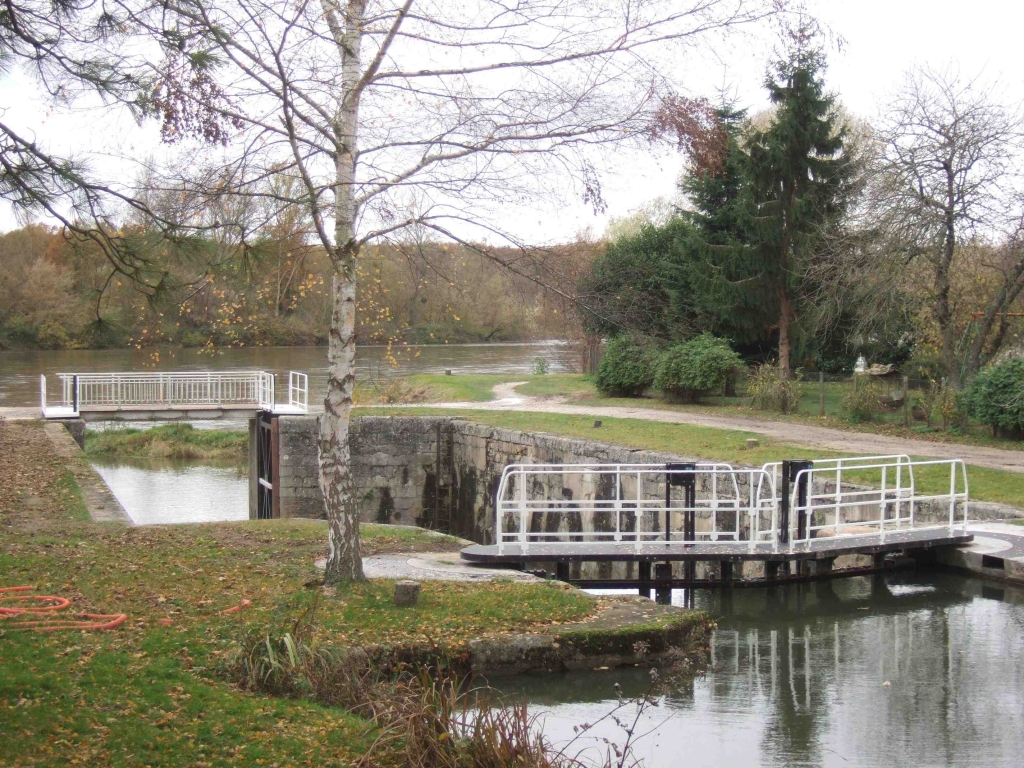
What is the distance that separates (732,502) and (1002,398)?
8.17m

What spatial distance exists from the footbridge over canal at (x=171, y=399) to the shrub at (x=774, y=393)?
448 inches

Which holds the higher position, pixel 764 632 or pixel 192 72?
pixel 192 72

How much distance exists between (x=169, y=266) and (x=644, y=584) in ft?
22.8

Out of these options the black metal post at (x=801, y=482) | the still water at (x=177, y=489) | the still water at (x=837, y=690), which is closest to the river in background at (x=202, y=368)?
the still water at (x=177, y=489)

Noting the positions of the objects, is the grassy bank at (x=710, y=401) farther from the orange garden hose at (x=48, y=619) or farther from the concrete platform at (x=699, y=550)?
the orange garden hose at (x=48, y=619)

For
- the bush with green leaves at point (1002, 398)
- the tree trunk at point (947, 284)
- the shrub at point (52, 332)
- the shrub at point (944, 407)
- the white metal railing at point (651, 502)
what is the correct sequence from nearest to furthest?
the white metal railing at point (651, 502), the bush with green leaves at point (1002, 398), the shrub at point (944, 407), the shrub at point (52, 332), the tree trunk at point (947, 284)

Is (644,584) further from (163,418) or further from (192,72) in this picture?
(163,418)

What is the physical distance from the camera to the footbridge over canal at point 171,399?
27000 mm

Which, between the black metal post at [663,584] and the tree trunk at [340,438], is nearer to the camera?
the tree trunk at [340,438]

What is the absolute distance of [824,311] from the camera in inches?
1017

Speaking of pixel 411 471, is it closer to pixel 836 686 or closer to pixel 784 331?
pixel 784 331

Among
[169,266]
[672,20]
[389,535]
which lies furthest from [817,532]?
[169,266]

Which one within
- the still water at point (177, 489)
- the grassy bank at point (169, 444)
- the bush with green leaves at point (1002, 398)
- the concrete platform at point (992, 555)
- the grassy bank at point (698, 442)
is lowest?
the still water at point (177, 489)

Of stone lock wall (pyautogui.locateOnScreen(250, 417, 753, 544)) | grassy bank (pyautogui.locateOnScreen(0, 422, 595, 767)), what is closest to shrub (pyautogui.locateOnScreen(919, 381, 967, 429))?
stone lock wall (pyautogui.locateOnScreen(250, 417, 753, 544))
